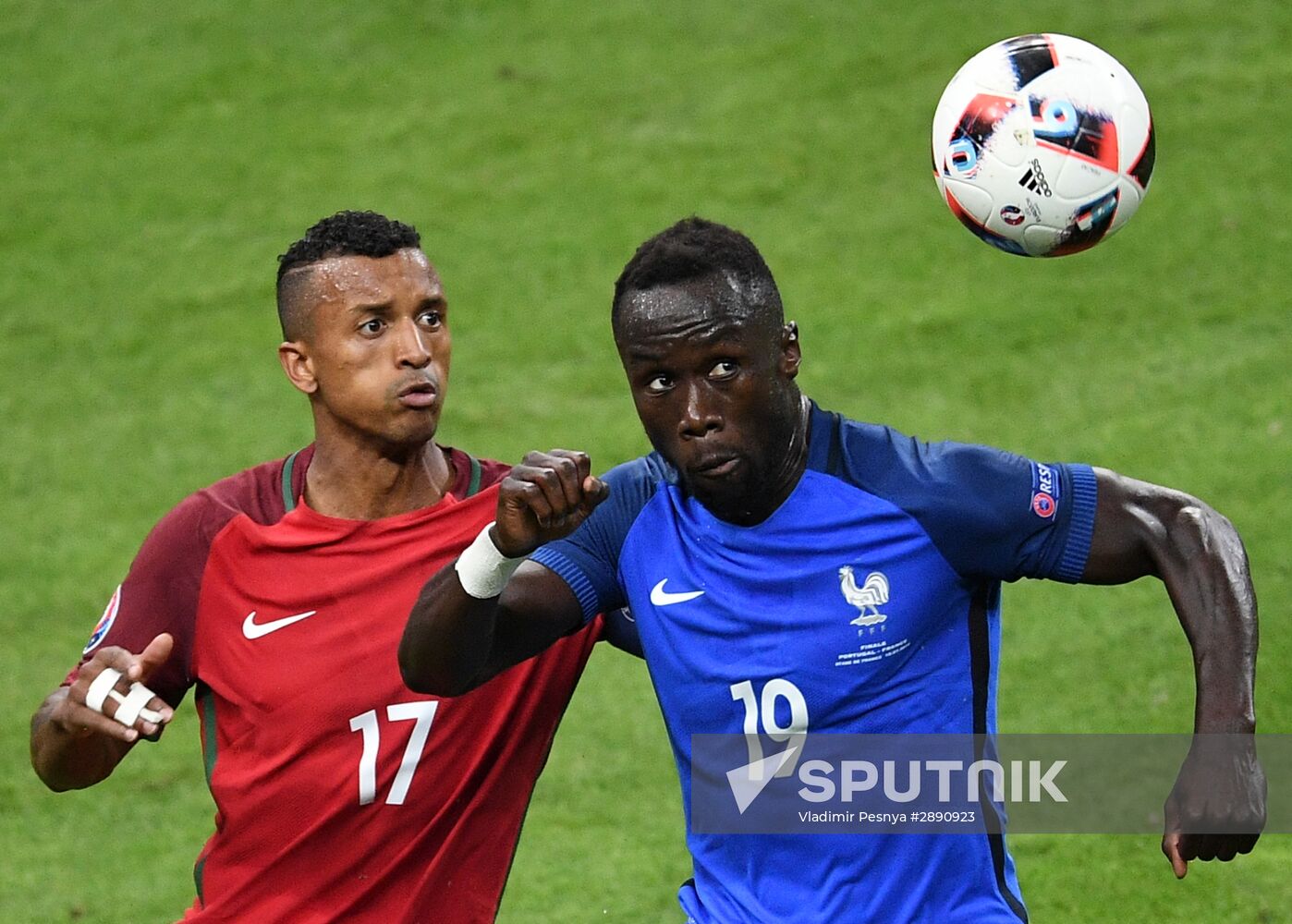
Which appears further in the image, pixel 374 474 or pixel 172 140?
pixel 172 140

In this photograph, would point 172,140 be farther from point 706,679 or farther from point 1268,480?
point 706,679

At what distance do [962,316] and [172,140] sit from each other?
6.23 meters

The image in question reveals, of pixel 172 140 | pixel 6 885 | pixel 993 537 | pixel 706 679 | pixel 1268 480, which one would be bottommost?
pixel 6 885

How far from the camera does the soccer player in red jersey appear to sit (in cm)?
512

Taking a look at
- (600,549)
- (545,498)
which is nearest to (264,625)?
(600,549)

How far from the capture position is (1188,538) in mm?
4340

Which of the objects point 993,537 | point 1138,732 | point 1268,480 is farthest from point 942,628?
point 1268,480

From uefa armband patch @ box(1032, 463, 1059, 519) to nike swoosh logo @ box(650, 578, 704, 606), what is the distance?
82cm

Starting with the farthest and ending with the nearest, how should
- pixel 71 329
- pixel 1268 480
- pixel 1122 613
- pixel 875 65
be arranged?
pixel 875 65 < pixel 71 329 < pixel 1268 480 < pixel 1122 613

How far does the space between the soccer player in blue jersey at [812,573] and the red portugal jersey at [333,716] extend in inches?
22.9

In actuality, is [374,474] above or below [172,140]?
below

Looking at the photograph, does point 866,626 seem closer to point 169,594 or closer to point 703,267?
point 703,267

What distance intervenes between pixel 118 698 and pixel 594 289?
7.88 meters

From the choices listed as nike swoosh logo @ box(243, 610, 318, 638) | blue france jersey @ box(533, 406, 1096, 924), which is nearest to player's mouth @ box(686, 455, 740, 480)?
blue france jersey @ box(533, 406, 1096, 924)
